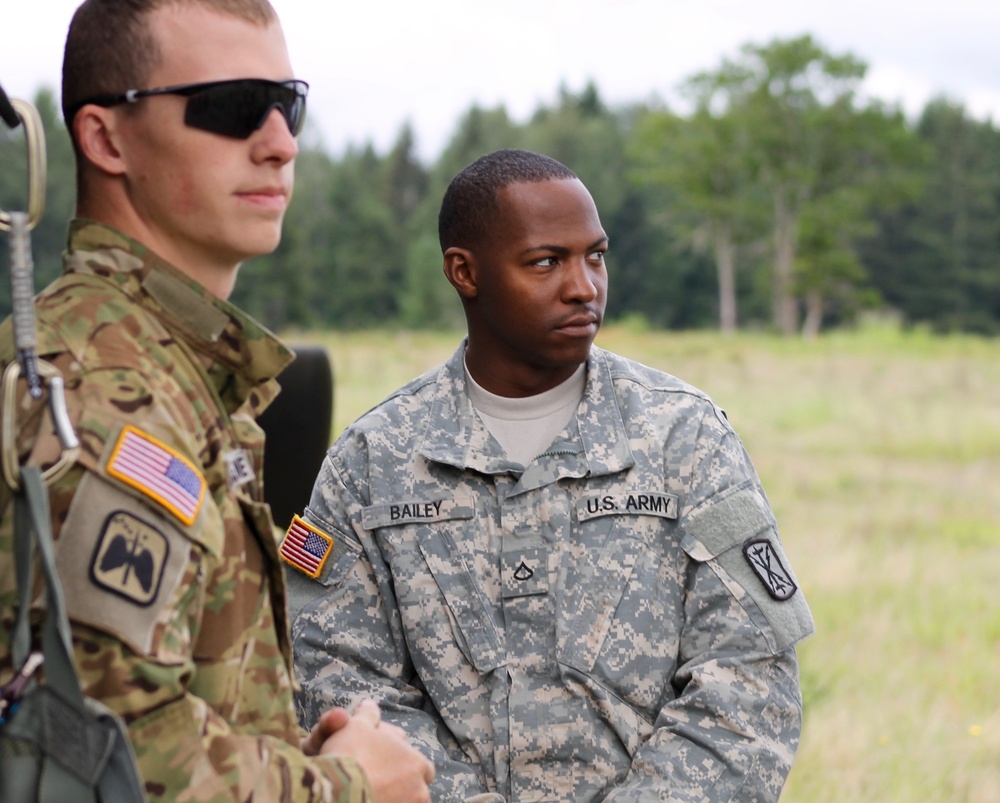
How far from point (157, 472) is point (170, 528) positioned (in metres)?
0.06

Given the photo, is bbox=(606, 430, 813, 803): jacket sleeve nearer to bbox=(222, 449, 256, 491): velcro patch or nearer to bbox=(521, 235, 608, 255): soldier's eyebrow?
bbox=(521, 235, 608, 255): soldier's eyebrow

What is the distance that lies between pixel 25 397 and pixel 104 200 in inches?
13.0

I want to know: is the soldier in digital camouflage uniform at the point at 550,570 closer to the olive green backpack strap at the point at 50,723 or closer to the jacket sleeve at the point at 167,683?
the jacket sleeve at the point at 167,683

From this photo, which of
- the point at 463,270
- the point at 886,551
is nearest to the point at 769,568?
the point at 463,270

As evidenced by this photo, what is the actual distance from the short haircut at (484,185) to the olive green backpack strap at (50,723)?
151 centimetres

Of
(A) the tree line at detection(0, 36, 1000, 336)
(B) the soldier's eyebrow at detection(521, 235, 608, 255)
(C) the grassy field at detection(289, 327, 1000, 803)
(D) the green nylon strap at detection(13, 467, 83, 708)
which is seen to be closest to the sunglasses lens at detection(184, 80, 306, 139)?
(D) the green nylon strap at detection(13, 467, 83, 708)

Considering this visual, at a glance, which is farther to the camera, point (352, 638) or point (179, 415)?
point (352, 638)

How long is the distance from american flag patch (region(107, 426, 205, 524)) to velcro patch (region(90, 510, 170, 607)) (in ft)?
0.12

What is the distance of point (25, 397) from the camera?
1.48 metres

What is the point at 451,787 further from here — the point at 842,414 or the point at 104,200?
the point at 842,414

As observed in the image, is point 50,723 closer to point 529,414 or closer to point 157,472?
point 157,472

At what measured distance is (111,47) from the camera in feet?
5.43

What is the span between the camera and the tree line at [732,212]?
51.9 meters

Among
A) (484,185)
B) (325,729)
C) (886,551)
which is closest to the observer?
(325,729)
